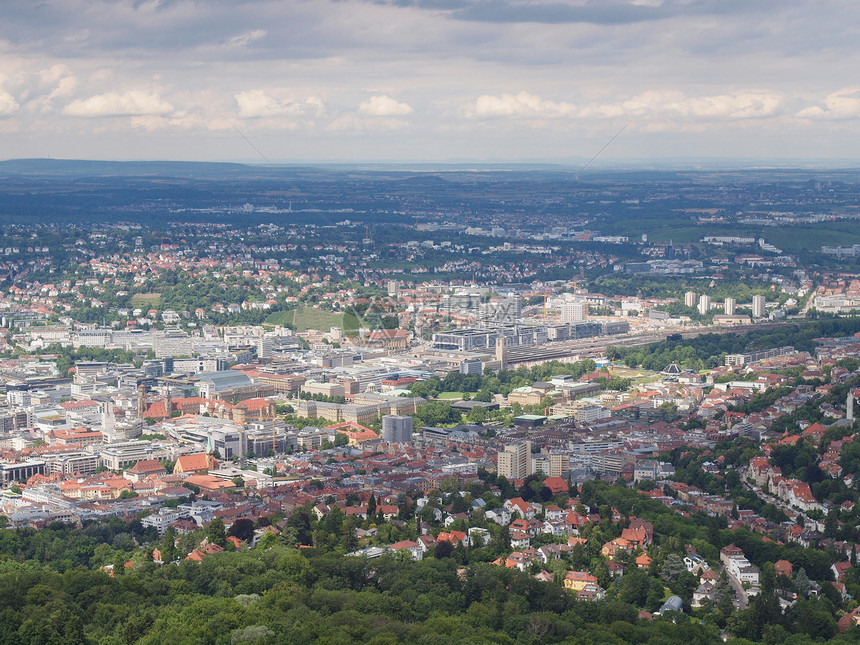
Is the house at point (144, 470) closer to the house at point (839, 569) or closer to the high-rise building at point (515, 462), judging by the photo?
the high-rise building at point (515, 462)

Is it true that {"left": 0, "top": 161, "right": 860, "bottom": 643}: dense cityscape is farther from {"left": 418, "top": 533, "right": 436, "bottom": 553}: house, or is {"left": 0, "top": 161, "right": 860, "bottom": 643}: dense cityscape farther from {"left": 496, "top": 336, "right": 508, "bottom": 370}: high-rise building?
{"left": 418, "top": 533, "right": 436, "bottom": 553}: house

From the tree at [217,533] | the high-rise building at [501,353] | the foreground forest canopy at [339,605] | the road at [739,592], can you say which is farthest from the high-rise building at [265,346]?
the road at [739,592]

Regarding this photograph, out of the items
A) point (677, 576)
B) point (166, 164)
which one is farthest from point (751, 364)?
point (166, 164)

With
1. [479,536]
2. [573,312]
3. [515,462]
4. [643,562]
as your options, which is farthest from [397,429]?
[573,312]

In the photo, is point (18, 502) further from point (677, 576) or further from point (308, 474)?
point (677, 576)

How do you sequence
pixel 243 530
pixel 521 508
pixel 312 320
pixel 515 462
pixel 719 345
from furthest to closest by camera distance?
1. pixel 312 320
2. pixel 719 345
3. pixel 515 462
4. pixel 521 508
5. pixel 243 530

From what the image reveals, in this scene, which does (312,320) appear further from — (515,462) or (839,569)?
(839,569)
